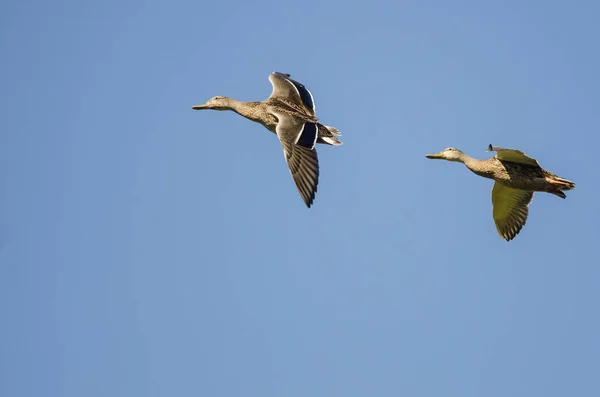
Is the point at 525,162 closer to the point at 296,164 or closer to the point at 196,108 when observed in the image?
the point at 296,164

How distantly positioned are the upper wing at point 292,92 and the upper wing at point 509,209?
3.89m

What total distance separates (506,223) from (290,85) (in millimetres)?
5034

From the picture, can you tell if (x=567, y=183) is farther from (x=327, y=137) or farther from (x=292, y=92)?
(x=292, y=92)

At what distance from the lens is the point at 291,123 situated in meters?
18.4

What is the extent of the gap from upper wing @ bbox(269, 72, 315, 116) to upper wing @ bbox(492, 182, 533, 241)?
12.8 ft

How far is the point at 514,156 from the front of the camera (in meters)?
18.0

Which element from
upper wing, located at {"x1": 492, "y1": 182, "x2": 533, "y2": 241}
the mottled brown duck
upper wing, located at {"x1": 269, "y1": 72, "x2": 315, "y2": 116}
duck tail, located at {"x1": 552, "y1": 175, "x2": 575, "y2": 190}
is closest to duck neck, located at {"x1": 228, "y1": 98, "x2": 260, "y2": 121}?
upper wing, located at {"x1": 269, "y1": 72, "x2": 315, "y2": 116}

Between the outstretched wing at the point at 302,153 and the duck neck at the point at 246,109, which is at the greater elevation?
the duck neck at the point at 246,109

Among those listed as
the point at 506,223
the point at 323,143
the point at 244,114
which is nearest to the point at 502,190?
the point at 506,223

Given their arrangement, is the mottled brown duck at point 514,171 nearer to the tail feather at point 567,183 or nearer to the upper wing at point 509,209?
the tail feather at point 567,183

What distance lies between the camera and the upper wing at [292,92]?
789 inches

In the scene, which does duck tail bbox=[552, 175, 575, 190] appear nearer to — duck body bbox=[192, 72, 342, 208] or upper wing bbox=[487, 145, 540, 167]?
upper wing bbox=[487, 145, 540, 167]

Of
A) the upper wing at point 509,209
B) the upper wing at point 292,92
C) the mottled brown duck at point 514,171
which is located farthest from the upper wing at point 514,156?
the upper wing at point 292,92

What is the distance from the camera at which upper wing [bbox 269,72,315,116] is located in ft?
65.7
